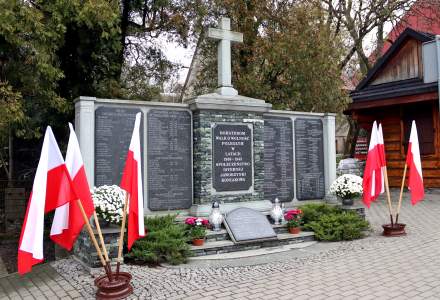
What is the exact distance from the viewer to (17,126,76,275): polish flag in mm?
4105

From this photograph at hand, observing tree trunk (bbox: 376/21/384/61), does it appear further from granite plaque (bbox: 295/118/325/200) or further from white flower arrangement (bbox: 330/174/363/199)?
white flower arrangement (bbox: 330/174/363/199)

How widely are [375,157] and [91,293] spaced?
5.93 metres

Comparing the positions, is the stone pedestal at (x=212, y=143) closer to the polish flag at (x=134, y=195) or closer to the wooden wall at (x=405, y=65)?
the polish flag at (x=134, y=195)

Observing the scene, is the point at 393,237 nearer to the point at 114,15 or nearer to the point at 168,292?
the point at 168,292

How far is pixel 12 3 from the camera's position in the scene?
276 inches

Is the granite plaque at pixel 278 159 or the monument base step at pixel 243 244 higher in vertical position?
the granite plaque at pixel 278 159

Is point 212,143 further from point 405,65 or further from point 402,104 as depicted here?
point 405,65

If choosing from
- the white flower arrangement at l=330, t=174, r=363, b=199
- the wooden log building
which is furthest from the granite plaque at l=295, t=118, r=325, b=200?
the wooden log building

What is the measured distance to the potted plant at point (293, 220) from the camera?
26.7 feet

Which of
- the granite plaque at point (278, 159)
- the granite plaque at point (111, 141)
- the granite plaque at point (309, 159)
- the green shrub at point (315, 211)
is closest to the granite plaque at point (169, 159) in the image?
the granite plaque at point (111, 141)

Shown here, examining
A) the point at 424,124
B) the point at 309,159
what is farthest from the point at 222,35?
the point at 424,124

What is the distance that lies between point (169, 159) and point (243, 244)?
A: 2156 millimetres

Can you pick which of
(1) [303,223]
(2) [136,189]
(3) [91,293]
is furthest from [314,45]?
(3) [91,293]

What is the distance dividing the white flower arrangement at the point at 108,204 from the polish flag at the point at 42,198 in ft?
4.97
